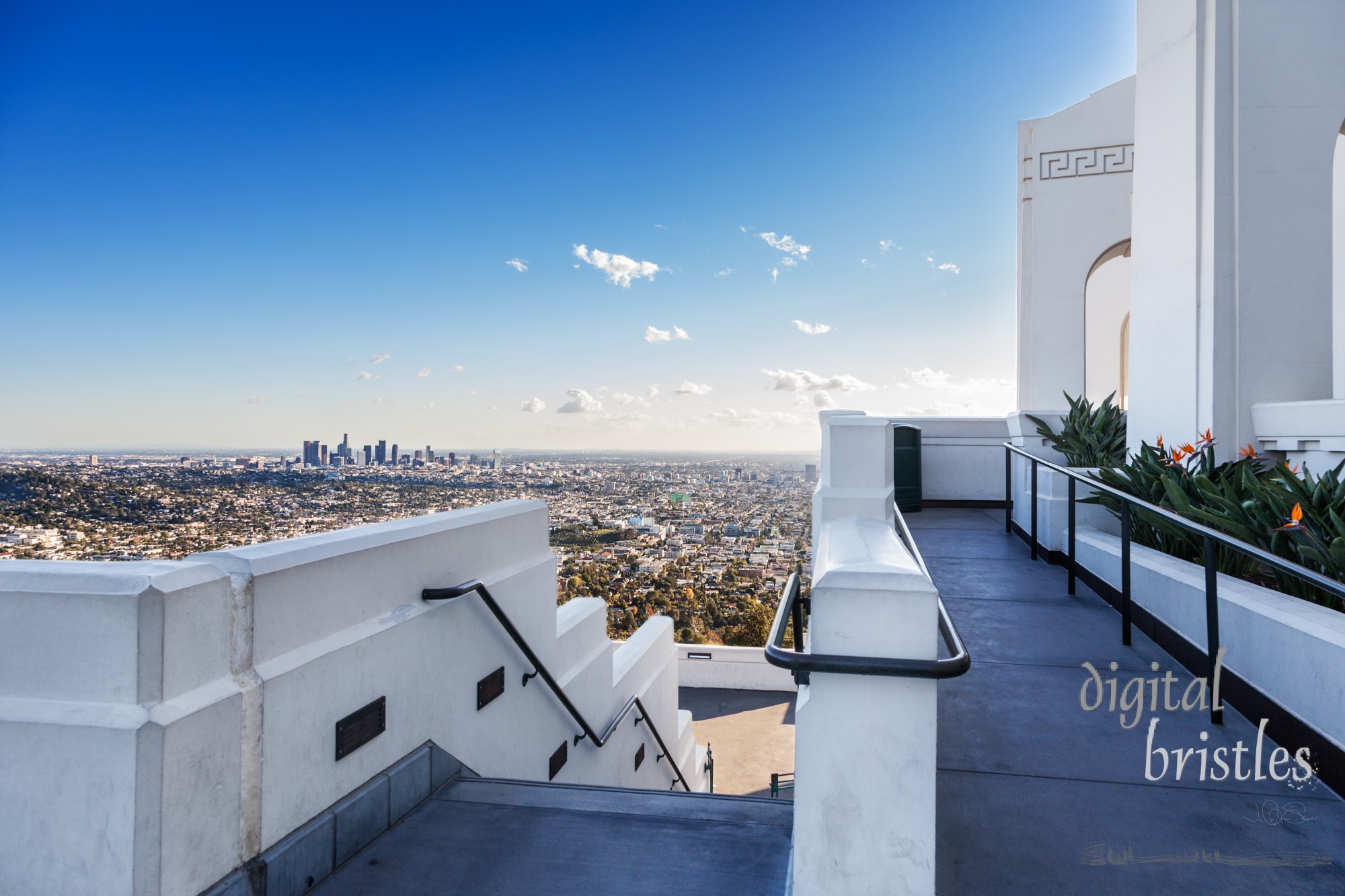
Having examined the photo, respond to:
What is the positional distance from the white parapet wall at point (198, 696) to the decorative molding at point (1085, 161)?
11343 millimetres

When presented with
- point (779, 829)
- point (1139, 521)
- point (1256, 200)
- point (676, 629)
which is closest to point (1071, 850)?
point (779, 829)

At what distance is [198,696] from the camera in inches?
90.3

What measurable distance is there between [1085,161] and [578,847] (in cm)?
1214

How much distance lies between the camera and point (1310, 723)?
290 centimetres

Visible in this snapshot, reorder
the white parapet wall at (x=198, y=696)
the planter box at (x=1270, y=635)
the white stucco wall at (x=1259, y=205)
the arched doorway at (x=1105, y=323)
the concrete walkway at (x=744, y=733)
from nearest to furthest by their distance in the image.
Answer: the white parapet wall at (x=198, y=696), the planter box at (x=1270, y=635), the white stucco wall at (x=1259, y=205), the concrete walkway at (x=744, y=733), the arched doorway at (x=1105, y=323)

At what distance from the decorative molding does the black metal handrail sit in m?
10.2

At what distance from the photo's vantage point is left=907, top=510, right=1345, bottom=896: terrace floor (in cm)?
227

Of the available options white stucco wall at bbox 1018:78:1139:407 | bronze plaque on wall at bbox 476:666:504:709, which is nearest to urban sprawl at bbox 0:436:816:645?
bronze plaque on wall at bbox 476:666:504:709

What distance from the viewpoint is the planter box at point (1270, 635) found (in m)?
2.81

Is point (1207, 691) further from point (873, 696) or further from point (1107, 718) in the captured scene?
point (873, 696)

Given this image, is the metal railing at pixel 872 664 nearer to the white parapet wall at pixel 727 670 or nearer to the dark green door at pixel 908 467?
the dark green door at pixel 908 467

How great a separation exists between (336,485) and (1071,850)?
13355 mm

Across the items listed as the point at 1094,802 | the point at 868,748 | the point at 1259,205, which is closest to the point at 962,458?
the point at 1259,205

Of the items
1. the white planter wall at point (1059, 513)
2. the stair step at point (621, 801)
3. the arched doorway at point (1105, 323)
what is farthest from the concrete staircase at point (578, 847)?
the arched doorway at point (1105, 323)
